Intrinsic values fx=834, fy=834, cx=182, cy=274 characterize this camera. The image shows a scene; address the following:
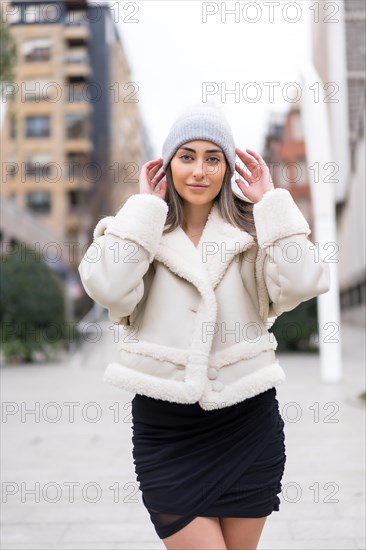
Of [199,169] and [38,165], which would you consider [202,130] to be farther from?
[38,165]

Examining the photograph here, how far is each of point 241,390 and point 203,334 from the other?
0.19 meters

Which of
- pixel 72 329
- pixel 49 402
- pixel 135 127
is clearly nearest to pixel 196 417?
pixel 49 402

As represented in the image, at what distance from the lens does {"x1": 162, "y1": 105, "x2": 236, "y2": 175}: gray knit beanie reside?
249cm

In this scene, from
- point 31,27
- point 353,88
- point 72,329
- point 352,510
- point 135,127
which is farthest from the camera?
point 135,127

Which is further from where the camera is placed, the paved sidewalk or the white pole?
the white pole

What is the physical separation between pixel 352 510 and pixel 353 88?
39.3 metres

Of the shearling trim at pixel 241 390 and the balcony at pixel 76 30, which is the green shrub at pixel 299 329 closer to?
the shearling trim at pixel 241 390

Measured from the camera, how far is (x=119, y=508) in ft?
17.6

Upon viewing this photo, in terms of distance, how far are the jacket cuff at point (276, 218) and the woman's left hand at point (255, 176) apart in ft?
0.32

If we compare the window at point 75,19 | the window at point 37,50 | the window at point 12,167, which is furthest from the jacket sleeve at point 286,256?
the window at point 37,50

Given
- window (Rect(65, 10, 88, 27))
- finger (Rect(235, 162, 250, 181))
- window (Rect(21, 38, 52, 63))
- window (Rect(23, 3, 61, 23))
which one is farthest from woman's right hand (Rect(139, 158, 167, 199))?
window (Rect(21, 38, 52, 63))

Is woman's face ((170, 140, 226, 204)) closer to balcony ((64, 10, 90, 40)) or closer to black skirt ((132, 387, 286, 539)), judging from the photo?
black skirt ((132, 387, 286, 539))

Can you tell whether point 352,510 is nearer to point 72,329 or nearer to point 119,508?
point 119,508

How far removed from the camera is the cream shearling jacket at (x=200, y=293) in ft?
7.77
